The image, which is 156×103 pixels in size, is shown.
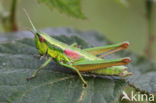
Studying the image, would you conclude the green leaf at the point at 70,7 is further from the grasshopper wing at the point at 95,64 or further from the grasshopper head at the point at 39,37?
the grasshopper wing at the point at 95,64

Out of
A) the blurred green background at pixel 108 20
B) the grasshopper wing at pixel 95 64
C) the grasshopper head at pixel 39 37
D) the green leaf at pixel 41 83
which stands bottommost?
the green leaf at pixel 41 83

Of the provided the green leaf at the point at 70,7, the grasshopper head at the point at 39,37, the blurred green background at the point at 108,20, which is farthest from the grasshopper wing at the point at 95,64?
the blurred green background at the point at 108,20

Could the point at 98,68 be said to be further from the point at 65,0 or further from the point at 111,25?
the point at 111,25

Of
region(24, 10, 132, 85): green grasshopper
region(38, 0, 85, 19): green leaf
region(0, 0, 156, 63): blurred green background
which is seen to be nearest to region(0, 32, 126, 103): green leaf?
region(24, 10, 132, 85): green grasshopper

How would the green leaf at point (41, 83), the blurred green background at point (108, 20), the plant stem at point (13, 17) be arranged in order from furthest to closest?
Result: the blurred green background at point (108, 20)
the plant stem at point (13, 17)
the green leaf at point (41, 83)

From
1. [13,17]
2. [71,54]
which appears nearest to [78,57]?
[71,54]

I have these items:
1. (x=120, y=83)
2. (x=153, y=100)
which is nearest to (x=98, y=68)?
(x=120, y=83)
